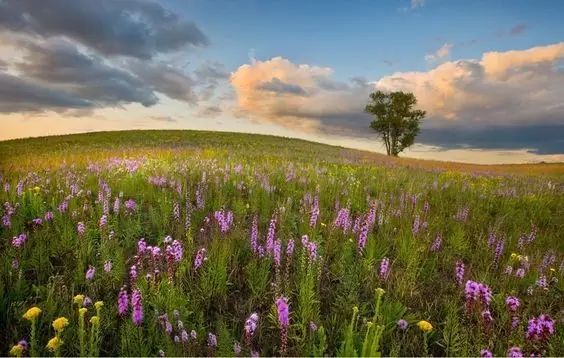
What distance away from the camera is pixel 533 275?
182 inches

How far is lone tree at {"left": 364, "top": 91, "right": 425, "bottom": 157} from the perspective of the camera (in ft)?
247

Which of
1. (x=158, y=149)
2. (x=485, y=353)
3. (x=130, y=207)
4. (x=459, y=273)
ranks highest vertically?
(x=158, y=149)

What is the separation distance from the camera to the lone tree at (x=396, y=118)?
7531 centimetres

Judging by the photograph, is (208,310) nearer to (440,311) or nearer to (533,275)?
(440,311)

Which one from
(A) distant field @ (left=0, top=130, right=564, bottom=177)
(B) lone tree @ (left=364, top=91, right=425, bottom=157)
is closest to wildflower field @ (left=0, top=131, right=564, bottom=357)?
(A) distant field @ (left=0, top=130, right=564, bottom=177)

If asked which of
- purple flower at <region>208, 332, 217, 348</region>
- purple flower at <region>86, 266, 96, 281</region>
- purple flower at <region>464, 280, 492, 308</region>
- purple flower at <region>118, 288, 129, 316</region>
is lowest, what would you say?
purple flower at <region>208, 332, 217, 348</region>

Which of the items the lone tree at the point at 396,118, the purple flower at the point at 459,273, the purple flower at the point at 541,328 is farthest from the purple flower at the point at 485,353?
the lone tree at the point at 396,118

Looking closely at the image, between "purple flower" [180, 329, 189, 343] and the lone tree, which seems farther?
the lone tree

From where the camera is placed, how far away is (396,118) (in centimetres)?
7500

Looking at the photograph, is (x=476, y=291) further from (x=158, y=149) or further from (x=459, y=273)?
(x=158, y=149)

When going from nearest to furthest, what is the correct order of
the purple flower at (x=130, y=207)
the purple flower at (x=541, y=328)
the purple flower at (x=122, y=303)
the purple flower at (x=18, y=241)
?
the purple flower at (x=541, y=328), the purple flower at (x=122, y=303), the purple flower at (x=18, y=241), the purple flower at (x=130, y=207)

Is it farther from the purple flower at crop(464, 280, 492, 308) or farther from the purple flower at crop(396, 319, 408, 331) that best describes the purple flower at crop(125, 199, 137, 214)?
the purple flower at crop(464, 280, 492, 308)

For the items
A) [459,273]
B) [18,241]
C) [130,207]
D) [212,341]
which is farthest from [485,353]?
[130,207]

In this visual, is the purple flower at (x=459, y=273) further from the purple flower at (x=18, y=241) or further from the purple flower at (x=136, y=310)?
the purple flower at (x=18, y=241)
